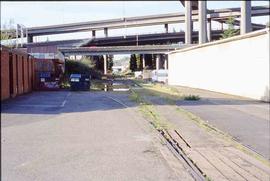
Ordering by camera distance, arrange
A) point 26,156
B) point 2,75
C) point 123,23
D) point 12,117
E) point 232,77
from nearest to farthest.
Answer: point 26,156
point 12,117
point 2,75
point 232,77
point 123,23

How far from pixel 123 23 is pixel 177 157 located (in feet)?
416

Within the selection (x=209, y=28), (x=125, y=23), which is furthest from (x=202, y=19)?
→ (x=125, y=23)

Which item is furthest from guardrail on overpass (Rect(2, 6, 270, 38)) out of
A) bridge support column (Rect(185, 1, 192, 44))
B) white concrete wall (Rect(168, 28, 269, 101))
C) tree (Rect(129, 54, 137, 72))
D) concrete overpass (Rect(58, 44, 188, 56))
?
white concrete wall (Rect(168, 28, 269, 101))

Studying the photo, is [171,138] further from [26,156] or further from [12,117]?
[12,117]

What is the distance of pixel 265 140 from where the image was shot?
12.7 meters

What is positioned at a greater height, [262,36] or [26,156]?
[262,36]

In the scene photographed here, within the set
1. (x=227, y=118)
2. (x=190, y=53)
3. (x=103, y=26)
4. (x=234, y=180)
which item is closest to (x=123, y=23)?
(x=103, y=26)

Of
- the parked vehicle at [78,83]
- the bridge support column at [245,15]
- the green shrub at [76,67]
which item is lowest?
the parked vehicle at [78,83]

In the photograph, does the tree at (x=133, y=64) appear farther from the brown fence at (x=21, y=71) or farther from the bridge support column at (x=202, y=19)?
the brown fence at (x=21, y=71)

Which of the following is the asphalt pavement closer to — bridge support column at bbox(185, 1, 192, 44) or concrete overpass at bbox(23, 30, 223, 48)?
bridge support column at bbox(185, 1, 192, 44)

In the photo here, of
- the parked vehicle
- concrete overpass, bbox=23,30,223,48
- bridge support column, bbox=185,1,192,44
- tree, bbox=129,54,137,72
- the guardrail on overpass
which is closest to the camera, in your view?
the parked vehicle

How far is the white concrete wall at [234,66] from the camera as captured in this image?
26627 millimetres

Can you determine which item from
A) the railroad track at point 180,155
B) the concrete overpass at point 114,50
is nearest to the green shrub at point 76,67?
the concrete overpass at point 114,50

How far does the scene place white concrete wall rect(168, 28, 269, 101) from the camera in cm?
2663
